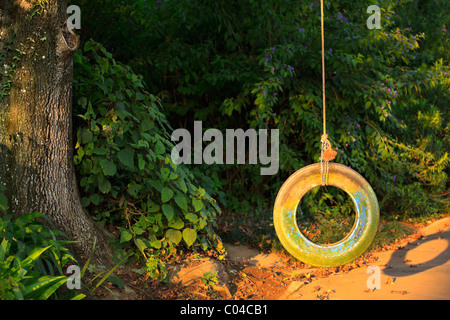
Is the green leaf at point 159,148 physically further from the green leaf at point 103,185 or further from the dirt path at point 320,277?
the dirt path at point 320,277

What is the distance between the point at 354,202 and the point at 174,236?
5.42 feet

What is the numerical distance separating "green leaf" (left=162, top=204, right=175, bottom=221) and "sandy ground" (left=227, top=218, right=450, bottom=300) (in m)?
1.20

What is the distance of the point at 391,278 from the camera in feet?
14.1

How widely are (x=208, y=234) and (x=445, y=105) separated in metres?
6.27

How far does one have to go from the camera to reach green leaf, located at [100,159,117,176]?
426cm

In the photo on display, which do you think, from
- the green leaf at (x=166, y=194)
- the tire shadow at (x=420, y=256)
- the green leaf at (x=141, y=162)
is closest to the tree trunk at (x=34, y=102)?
the green leaf at (x=141, y=162)

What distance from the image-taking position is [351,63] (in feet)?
20.6

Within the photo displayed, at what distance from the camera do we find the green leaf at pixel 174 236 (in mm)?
4496

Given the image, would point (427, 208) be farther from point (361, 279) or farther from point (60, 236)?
point (60, 236)

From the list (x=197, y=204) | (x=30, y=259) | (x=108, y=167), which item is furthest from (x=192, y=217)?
(x=30, y=259)

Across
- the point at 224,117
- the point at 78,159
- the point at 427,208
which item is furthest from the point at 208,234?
the point at 427,208

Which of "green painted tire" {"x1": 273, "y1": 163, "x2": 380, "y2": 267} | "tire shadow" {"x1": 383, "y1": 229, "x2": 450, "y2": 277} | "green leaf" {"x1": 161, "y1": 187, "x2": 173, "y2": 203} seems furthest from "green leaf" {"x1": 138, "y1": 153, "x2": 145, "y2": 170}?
"tire shadow" {"x1": 383, "y1": 229, "x2": 450, "y2": 277}

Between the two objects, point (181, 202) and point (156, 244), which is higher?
point (181, 202)

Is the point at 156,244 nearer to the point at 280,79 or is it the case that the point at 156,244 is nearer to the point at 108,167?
the point at 108,167
